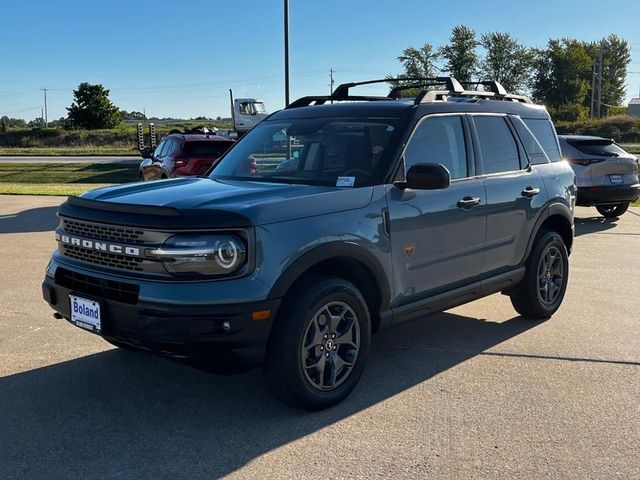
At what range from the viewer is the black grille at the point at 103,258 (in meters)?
3.65

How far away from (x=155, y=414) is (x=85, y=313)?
734 mm

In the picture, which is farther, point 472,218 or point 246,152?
point 246,152

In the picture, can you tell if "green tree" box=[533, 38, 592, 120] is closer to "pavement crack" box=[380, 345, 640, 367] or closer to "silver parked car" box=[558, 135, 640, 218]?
"silver parked car" box=[558, 135, 640, 218]

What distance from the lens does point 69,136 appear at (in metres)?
55.0

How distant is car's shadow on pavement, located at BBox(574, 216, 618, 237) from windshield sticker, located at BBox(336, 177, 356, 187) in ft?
24.9

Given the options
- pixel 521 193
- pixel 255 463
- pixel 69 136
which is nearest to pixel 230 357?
pixel 255 463

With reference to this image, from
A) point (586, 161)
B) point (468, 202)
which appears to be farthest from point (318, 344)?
point (586, 161)

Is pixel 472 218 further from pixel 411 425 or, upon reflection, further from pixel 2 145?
pixel 2 145

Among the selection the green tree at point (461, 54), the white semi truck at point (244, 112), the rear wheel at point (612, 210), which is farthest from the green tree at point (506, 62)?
the rear wheel at point (612, 210)

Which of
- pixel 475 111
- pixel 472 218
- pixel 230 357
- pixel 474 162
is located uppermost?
pixel 475 111

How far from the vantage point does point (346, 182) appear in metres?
4.29

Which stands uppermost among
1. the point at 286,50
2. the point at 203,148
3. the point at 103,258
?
the point at 286,50

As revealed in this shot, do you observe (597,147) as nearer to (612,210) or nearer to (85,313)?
(612,210)

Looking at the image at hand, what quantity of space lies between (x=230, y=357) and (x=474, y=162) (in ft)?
8.55
